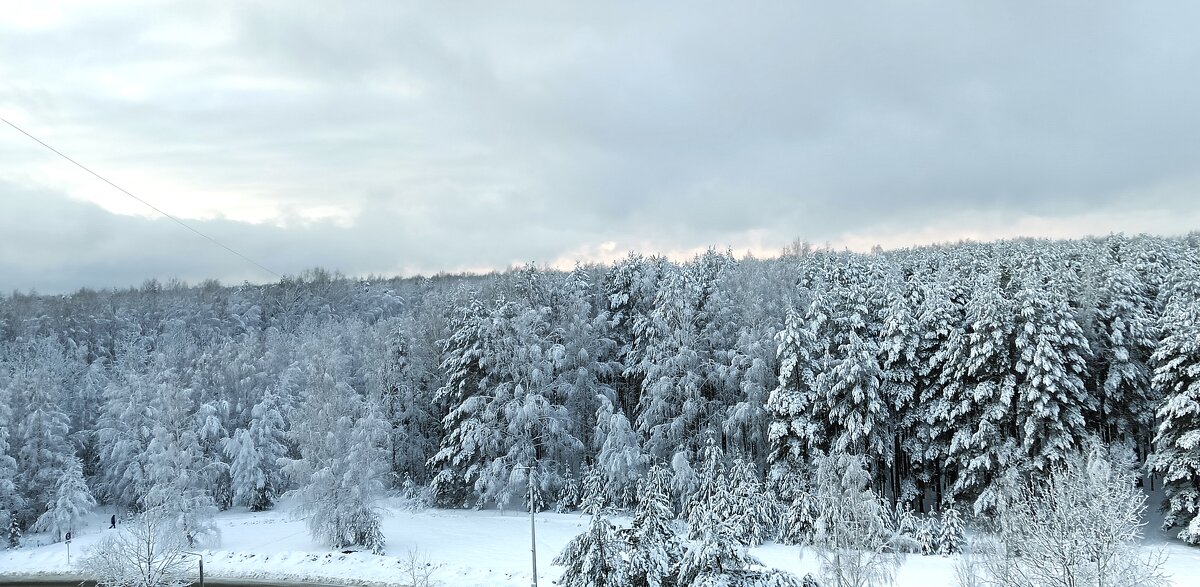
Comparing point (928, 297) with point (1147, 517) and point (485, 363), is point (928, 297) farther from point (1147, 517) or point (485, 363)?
point (485, 363)

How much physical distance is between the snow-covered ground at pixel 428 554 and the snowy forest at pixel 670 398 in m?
1.55

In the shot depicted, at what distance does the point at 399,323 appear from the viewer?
64188mm

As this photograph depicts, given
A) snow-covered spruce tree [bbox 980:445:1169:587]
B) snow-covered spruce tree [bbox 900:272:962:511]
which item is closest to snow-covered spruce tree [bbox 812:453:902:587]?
snow-covered spruce tree [bbox 980:445:1169:587]

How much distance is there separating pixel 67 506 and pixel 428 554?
24.5 m

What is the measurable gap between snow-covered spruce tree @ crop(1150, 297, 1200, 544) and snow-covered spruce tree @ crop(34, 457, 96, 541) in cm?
5801

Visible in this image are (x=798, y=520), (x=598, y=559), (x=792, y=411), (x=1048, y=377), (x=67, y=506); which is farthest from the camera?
(x=67, y=506)

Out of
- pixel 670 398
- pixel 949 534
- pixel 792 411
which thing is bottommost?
pixel 949 534

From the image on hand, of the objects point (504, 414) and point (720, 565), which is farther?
point (504, 414)

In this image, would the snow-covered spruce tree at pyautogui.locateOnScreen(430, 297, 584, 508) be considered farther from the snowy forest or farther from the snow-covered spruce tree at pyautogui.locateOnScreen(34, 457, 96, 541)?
the snow-covered spruce tree at pyautogui.locateOnScreen(34, 457, 96, 541)

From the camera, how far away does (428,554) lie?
41.6 metres

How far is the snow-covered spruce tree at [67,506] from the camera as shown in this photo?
1938 inches

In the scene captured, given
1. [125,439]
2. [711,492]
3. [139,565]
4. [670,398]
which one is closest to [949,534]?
[711,492]

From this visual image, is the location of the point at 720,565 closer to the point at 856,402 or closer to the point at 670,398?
the point at 856,402

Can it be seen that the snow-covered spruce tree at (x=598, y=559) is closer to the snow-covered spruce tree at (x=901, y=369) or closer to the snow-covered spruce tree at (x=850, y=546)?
the snow-covered spruce tree at (x=850, y=546)
